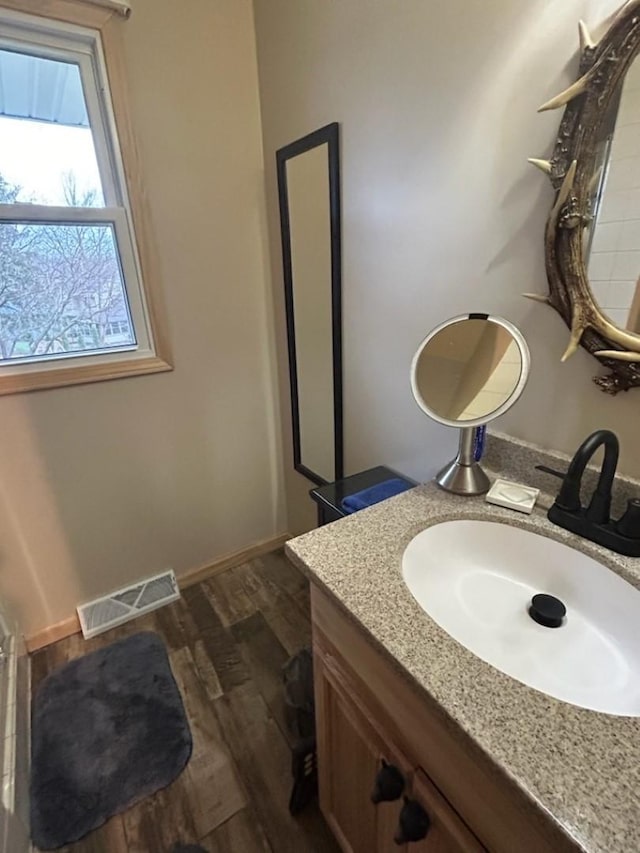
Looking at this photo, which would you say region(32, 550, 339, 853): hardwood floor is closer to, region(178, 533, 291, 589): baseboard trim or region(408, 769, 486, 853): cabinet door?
region(178, 533, 291, 589): baseboard trim

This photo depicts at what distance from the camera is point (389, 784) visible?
2.15 feet

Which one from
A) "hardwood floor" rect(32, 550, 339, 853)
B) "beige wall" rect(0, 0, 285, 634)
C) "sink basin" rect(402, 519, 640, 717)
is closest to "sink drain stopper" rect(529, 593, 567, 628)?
"sink basin" rect(402, 519, 640, 717)

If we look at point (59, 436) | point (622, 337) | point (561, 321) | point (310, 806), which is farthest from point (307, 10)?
point (310, 806)

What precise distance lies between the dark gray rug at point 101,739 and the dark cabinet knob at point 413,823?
916 mm

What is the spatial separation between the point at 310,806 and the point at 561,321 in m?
1.41

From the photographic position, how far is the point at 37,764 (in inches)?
49.2

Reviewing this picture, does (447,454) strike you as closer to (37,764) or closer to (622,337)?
→ (622,337)

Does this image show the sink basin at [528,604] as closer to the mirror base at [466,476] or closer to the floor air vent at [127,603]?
the mirror base at [466,476]

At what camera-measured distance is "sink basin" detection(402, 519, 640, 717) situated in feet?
2.06

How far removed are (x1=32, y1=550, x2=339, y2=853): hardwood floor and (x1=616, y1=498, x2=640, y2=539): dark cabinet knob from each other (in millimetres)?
1091

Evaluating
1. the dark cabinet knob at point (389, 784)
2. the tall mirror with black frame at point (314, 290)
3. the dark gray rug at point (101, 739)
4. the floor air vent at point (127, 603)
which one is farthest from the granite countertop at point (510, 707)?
the floor air vent at point (127, 603)

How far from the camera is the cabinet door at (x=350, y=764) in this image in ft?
2.41

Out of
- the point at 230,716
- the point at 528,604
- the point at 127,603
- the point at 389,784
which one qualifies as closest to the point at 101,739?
the point at 230,716

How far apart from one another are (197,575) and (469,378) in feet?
5.38
